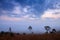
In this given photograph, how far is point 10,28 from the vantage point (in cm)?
4666

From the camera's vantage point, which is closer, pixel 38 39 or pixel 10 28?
pixel 38 39

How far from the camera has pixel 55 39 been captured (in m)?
20.7

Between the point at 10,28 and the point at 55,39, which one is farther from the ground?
the point at 10,28

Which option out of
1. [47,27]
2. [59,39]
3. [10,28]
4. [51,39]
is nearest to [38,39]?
[51,39]

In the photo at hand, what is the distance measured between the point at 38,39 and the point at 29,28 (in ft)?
156

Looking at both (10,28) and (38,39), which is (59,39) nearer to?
(38,39)

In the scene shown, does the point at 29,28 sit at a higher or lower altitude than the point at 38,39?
higher

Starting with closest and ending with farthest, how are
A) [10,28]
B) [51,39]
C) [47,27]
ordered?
[51,39] → [10,28] → [47,27]

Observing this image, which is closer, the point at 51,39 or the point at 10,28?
the point at 51,39

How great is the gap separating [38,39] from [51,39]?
7.41 feet

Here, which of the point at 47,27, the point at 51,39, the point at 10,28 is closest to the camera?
the point at 51,39

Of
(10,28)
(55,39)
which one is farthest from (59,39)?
(10,28)

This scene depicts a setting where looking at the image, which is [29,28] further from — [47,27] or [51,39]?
[51,39]

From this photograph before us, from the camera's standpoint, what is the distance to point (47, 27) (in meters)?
65.8
